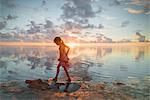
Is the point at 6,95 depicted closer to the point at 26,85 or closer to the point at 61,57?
the point at 26,85

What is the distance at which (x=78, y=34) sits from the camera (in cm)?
305

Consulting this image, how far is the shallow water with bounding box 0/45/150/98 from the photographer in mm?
2941

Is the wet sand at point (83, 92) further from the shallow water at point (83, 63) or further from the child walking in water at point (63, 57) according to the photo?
the child walking in water at point (63, 57)

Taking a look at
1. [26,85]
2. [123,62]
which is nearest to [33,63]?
[26,85]

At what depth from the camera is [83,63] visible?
3012mm

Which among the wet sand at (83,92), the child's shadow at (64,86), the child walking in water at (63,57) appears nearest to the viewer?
the wet sand at (83,92)

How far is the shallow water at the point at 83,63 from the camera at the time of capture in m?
2.94

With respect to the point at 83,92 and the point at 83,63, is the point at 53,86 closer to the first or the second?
the point at 83,92

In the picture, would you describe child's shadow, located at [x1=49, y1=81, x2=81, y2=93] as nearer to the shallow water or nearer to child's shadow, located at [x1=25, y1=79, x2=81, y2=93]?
child's shadow, located at [x1=25, y1=79, x2=81, y2=93]

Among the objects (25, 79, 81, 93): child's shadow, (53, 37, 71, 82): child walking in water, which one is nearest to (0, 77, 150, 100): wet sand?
(25, 79, 81, 93): child's shadow

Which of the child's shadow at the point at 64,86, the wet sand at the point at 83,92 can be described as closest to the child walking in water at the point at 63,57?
the child's shadow at the point at 64,86

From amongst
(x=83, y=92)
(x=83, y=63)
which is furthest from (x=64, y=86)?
(x=83, y=63)

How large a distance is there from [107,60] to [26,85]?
40.0 inches

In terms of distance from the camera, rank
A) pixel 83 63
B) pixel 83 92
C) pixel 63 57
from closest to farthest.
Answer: pixel 83 92 < pixel 63 57 < pixel 83 63
